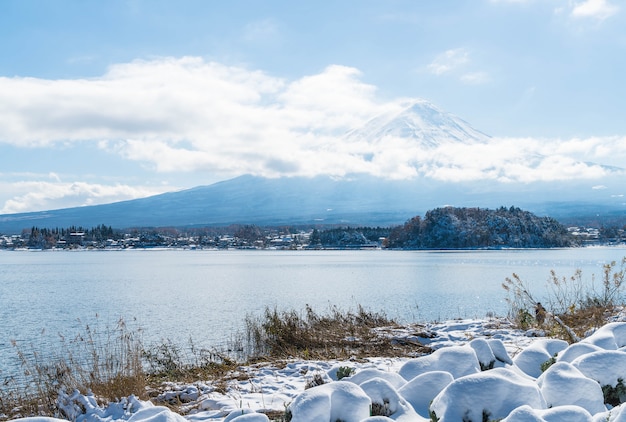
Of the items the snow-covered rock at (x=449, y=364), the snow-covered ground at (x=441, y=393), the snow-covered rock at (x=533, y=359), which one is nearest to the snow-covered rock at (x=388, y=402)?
the snow-covered ground at (x=441, y=393)

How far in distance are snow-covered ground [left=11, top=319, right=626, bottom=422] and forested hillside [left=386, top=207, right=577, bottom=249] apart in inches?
4019

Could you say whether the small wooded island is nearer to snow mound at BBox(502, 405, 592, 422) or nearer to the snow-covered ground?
the snow-covered ground

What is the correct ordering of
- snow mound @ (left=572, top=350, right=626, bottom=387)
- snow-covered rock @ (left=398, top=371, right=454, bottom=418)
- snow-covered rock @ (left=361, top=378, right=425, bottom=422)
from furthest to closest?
1. snow-covered rock @ (left=398, top=371, right=454, bottom=418)
2. snow mound @ (left=572, top=350, right=626, bottom=387)
3. snow-covered rock @ (left=361, top=378, right=425, bottom=422)

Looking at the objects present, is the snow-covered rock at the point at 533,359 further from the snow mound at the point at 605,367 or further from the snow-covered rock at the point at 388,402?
the snow-covered rock at the point at 388,402

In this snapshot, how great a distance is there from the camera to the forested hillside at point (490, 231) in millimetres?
106562

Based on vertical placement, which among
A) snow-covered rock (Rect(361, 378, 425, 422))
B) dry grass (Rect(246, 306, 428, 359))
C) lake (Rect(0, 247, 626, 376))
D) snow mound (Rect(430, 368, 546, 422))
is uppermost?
snow mound (Rect(430, 368, 546, 422))

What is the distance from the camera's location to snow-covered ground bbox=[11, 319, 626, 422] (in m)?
4.14

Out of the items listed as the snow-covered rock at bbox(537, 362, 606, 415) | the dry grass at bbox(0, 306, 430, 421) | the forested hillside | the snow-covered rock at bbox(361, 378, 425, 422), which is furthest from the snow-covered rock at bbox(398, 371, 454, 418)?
the forested hillside

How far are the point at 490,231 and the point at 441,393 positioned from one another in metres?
108

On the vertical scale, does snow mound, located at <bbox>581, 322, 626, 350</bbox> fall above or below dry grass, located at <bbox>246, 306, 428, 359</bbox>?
above

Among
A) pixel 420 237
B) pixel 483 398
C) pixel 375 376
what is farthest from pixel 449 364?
pixel 420 237

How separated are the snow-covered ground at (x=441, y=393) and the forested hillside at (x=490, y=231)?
335 feet

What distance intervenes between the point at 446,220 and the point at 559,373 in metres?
104

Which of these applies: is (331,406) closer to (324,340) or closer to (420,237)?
(324,340)
